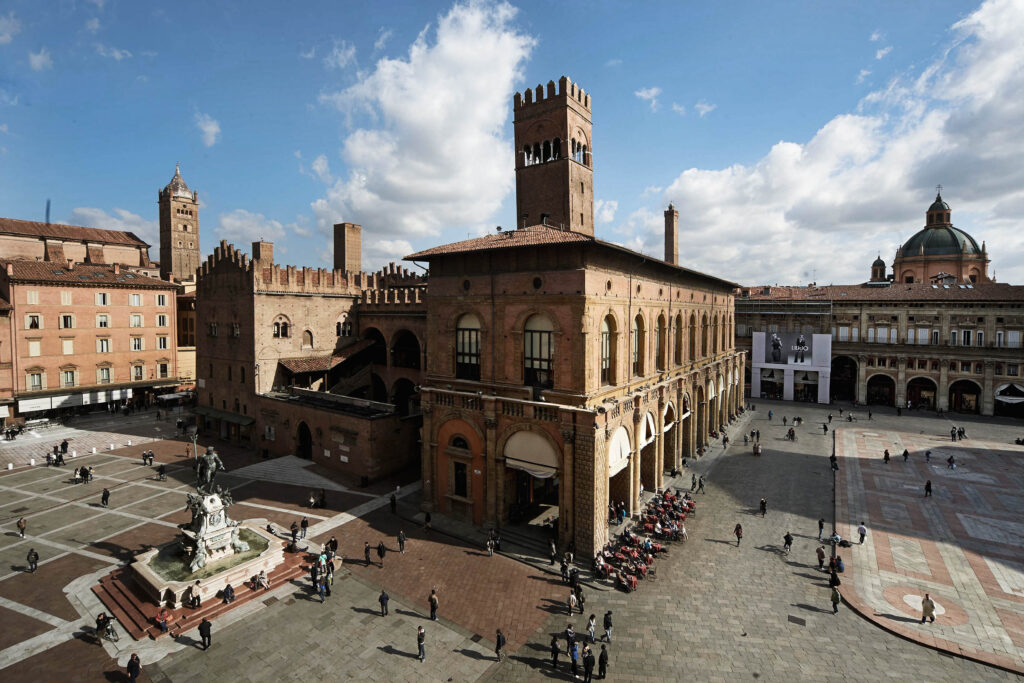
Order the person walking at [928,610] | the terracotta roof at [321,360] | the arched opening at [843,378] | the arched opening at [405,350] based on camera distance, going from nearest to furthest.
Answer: the person walking at [928,610], the terracotta roof at [321,360], the arched opening at [405,350], the arched opening at [843,378]

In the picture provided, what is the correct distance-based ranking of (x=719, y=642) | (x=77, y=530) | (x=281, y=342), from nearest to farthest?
(x=719, y=642) → (x=77, y=530) → (x=281, y=342)

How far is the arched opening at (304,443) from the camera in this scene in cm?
A: 3603

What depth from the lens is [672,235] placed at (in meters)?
45.9

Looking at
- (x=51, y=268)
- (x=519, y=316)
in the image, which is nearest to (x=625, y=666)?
(x=519, y=316)

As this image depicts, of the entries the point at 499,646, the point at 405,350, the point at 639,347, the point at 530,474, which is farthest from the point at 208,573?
the point at 639,347

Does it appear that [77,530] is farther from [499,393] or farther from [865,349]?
[865,349]

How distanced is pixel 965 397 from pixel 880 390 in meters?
7.36

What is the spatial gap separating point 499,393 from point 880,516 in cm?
2223

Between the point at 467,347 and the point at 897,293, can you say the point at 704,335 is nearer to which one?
the point at 467,347

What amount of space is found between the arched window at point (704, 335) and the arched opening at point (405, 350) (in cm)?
2319

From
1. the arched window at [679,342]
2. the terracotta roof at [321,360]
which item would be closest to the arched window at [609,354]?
the arched window at [679,342]

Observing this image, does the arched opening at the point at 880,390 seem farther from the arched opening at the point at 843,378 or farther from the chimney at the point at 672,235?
the chimney at the point at 672,235

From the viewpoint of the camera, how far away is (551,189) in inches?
1320

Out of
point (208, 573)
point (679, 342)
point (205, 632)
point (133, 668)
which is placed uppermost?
point (679, 342)
